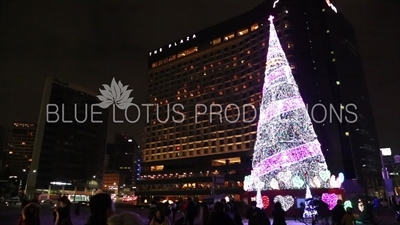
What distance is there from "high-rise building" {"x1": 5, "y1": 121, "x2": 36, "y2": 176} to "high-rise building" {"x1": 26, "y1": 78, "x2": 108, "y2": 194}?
80.4 metres

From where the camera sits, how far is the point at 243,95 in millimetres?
78312

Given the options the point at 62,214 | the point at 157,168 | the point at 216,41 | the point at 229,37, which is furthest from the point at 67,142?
the point at 62,214

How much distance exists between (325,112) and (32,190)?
82.0 m

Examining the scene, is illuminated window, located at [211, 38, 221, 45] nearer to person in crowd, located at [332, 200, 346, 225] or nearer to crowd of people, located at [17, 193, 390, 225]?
crowd of people, located at [17, 193, 390, 225]

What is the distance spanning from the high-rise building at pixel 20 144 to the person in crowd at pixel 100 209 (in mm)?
189167

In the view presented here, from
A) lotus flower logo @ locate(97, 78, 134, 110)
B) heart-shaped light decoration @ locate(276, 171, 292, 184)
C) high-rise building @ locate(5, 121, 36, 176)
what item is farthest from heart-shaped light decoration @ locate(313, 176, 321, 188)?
high-rise building @ locate(5, 121, 36, 176)

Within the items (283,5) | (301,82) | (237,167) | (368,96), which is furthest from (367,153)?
(283,5)

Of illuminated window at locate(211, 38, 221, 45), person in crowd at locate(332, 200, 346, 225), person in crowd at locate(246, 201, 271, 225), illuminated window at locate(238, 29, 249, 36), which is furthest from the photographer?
illuminated window at locate(211, 38, 221, 45)

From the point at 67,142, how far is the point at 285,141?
8997cm

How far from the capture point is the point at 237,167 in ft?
233

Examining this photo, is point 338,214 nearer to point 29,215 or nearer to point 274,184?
point 29,215

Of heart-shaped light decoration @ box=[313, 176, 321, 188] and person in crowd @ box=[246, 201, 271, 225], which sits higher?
heart-shaped light decoration @ box=[313, 176, 321, 188]

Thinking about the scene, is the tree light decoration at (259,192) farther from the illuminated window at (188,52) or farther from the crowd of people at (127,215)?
the illuminated window at (188,52)

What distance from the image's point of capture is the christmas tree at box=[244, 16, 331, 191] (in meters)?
24.7
